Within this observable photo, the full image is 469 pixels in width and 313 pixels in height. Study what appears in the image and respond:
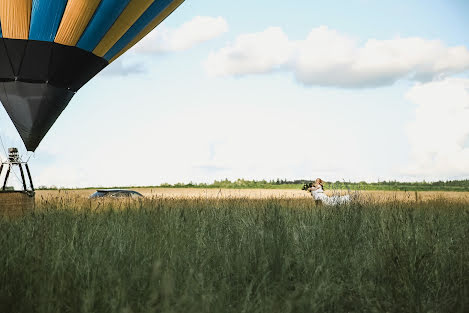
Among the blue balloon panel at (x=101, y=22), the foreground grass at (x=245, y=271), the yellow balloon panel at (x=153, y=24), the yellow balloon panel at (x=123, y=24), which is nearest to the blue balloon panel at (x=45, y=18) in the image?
the blue balloon panel at (x=101, y=22)

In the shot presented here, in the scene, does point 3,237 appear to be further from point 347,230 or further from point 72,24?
point 72,24

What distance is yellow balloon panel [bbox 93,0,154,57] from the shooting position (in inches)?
452

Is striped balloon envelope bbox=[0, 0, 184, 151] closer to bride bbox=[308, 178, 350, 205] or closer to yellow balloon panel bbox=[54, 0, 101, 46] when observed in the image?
yellow balloon panel bbox=[54, 0, 101, 46]

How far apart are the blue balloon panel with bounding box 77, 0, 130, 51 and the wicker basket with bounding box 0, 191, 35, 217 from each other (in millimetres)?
4071

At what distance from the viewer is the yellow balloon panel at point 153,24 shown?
13.1 m

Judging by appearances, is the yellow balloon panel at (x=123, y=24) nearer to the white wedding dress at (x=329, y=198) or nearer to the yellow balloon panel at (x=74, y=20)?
the yellow balloon panel at (x=74, y=20)

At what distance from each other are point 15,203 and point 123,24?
5186mm

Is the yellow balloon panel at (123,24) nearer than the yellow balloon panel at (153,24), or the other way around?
the yellow balloon panel at (123,24)

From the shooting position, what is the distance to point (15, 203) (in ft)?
30.5

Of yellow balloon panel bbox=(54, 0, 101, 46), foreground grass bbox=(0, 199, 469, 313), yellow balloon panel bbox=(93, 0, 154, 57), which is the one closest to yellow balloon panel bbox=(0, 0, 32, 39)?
yellow balloon panel bbox=(54, 0, 101, 46)

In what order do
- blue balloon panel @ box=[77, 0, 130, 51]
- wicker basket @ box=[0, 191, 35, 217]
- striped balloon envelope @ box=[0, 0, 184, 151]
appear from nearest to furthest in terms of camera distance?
wicker basket @ box=[0, 191, 35, 217], striped balloon envelope @ box=[0, 0, 184, 151], blue balloon panel @ box=[77, 0, 130, 51]

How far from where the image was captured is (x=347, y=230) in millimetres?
6273

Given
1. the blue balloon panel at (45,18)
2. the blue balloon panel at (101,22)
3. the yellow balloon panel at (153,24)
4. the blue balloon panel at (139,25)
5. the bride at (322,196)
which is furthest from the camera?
the yellow balloon panel at (153,24)

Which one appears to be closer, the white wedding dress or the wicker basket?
the wicker basket
